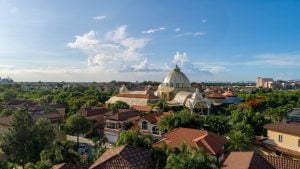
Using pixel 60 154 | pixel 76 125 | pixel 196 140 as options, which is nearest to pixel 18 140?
pixel 60 154

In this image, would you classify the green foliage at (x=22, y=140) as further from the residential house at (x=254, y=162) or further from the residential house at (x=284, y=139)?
the residential house at (x=284, y=139)

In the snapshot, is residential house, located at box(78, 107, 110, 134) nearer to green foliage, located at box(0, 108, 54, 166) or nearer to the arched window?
the arched window

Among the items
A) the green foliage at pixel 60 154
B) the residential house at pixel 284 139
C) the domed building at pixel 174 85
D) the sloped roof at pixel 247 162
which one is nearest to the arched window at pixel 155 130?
the green foliage at pixel 60 154

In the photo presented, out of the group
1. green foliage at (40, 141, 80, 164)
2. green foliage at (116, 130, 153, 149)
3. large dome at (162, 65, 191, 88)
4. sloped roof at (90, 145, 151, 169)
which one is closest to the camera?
sloped roof at (90, 145, 151, 169)

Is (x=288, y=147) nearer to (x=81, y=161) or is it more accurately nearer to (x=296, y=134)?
(x=296, y=134)

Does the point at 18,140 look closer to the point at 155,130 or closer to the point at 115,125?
the point at 115,125

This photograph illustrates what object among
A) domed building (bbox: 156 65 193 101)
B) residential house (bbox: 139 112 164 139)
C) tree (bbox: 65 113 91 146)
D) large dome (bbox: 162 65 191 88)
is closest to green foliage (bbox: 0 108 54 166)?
tree (bbox: 65 113 91 146)
